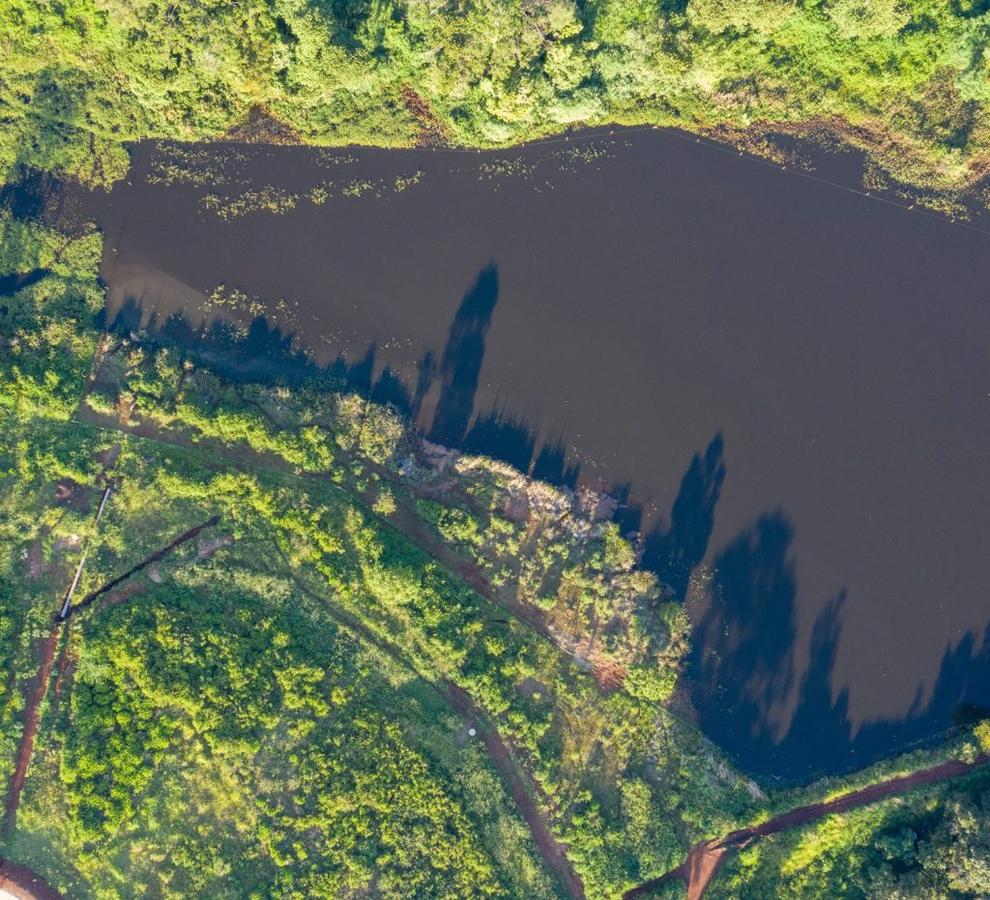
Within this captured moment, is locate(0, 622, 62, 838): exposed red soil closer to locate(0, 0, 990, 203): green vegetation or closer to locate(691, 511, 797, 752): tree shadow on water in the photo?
locate(0, 0, 990, 203): green vegetation

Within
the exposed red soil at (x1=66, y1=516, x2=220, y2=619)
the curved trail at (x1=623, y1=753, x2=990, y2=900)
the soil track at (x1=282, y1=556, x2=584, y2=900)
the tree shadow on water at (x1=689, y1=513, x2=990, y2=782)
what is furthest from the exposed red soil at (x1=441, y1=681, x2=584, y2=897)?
the exposed red soil at (x1=66, y1=516, x2=220, y2=619)

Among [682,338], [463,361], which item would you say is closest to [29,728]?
[463,361]

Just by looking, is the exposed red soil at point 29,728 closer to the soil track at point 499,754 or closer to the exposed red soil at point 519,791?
the soil track at point 499,754

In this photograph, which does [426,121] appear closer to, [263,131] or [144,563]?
[263,131]

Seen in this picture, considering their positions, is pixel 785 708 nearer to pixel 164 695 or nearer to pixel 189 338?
pixel 164 695

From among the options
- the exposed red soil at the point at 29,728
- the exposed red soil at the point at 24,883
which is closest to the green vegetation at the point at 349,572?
the exposed red soil at the point at 29,728

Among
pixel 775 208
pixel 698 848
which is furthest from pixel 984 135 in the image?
pixel 698 848
